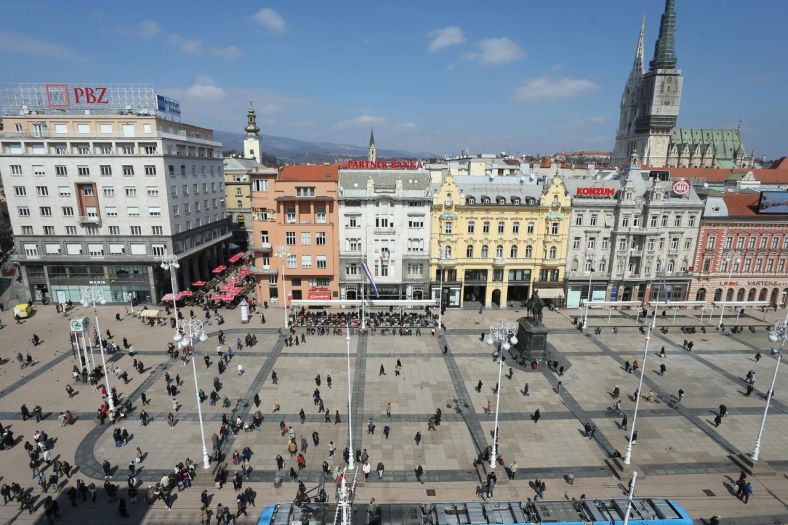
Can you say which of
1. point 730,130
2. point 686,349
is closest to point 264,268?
point 686,349

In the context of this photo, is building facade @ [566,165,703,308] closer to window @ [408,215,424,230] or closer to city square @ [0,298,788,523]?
city square @ [0,298,788,523]

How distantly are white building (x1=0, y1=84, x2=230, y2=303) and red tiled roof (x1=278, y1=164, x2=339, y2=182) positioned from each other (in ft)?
55.1

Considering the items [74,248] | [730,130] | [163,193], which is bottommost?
[74,248]

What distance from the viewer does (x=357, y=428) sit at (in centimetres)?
3434

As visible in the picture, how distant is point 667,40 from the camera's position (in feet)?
491

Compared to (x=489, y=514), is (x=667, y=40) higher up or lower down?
higher up

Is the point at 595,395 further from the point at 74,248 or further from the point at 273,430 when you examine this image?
the point at 74,248

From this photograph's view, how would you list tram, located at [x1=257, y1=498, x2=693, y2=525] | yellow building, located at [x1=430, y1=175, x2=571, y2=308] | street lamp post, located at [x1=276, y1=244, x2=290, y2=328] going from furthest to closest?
yellow building, located at [x1=430, y1=175, x2=571, y2=308] < street lamp post, located at [x1=276, y1=244, x2=290, y2=328] < tram, located at [x1=257, y1=498, x2=693, y2=525]

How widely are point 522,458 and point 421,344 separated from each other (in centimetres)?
2237

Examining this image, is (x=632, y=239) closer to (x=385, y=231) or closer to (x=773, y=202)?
(x=773, y=202)

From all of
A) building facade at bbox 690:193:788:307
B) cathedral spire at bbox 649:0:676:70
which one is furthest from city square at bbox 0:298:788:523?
cathedral spire at bbox 649:0:676:70

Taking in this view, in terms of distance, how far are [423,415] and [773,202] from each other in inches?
2515

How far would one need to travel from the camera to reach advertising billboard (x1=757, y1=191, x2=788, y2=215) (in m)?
63.2

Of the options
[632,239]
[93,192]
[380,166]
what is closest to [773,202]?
[632,239]
